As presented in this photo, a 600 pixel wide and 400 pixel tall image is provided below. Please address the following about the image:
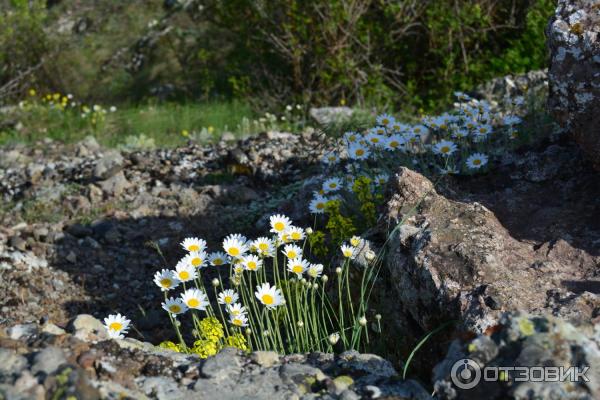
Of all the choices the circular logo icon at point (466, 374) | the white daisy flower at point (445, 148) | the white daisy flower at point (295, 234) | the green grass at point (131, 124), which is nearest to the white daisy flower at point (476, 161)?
the white daisy flower at point (445, 148)

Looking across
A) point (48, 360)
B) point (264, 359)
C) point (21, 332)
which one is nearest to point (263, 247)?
point (264, 359)

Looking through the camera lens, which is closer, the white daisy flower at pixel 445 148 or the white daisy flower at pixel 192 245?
the white daisy flower at pixel 192 245

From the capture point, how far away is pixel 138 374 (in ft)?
7.42

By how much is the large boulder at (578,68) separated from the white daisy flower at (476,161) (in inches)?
17.8

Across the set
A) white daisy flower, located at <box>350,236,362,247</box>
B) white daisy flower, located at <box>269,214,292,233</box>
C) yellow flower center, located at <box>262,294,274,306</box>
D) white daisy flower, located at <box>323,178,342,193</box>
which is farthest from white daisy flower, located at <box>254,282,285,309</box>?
white daisy flower, located at <box>323,178,342,193</box>

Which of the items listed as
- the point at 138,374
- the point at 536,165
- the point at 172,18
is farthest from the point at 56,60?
the point at 138,374

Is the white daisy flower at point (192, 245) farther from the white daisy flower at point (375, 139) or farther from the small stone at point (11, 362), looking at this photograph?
the white daisy flower at point (375, 139)

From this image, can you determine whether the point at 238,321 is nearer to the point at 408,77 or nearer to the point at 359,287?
the point at 359,287

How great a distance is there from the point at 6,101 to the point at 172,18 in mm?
3467

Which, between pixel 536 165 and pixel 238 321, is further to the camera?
pixel 536 165

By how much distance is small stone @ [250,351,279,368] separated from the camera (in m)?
2.38

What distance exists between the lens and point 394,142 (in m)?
4.10

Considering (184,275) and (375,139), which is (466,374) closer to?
(184,275)

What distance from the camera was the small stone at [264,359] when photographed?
238 cm
